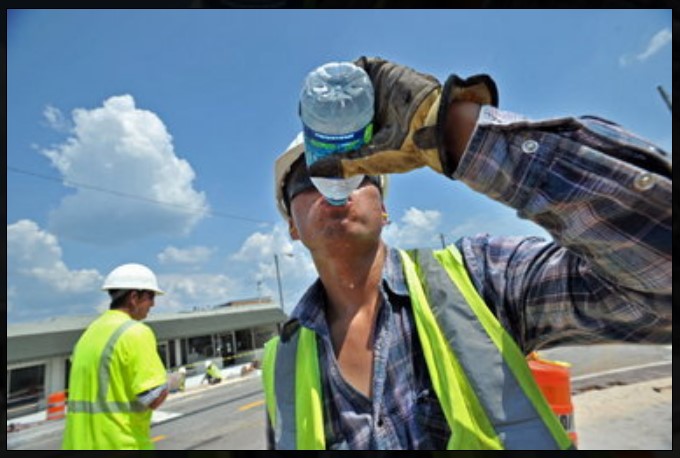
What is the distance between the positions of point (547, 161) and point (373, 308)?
1.02 m

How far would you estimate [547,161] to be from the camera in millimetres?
834

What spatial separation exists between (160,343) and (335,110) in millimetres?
29602

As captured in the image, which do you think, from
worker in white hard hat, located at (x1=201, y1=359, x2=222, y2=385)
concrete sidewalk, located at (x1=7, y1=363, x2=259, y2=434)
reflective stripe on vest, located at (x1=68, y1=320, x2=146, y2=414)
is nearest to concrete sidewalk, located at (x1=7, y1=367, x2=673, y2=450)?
reflective stripe on vest, located at (x1=68, y1=320, x2=146, y2=414)

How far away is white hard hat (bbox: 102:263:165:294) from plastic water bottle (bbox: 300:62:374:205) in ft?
9.54

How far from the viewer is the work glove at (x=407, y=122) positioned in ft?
2.90

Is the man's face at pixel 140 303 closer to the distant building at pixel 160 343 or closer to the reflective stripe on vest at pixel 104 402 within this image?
the reflective stripe on vest at pixel 104 402

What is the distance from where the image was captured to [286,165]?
2.05 meters

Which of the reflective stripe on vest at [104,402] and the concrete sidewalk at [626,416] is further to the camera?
the concrete sidewalk at [626,416]

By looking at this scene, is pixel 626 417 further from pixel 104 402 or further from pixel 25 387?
pixel 25 387

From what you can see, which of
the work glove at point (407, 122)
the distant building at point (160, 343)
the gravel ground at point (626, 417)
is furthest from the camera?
the distant building at point (160, 343)

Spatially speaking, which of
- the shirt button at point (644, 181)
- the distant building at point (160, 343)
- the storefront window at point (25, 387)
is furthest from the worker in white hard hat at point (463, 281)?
the storefront window at point (25, 387)

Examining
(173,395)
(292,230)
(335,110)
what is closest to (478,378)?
(335,110)

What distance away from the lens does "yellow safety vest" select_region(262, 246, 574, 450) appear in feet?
3.77

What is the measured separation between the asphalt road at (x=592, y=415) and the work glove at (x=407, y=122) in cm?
234
